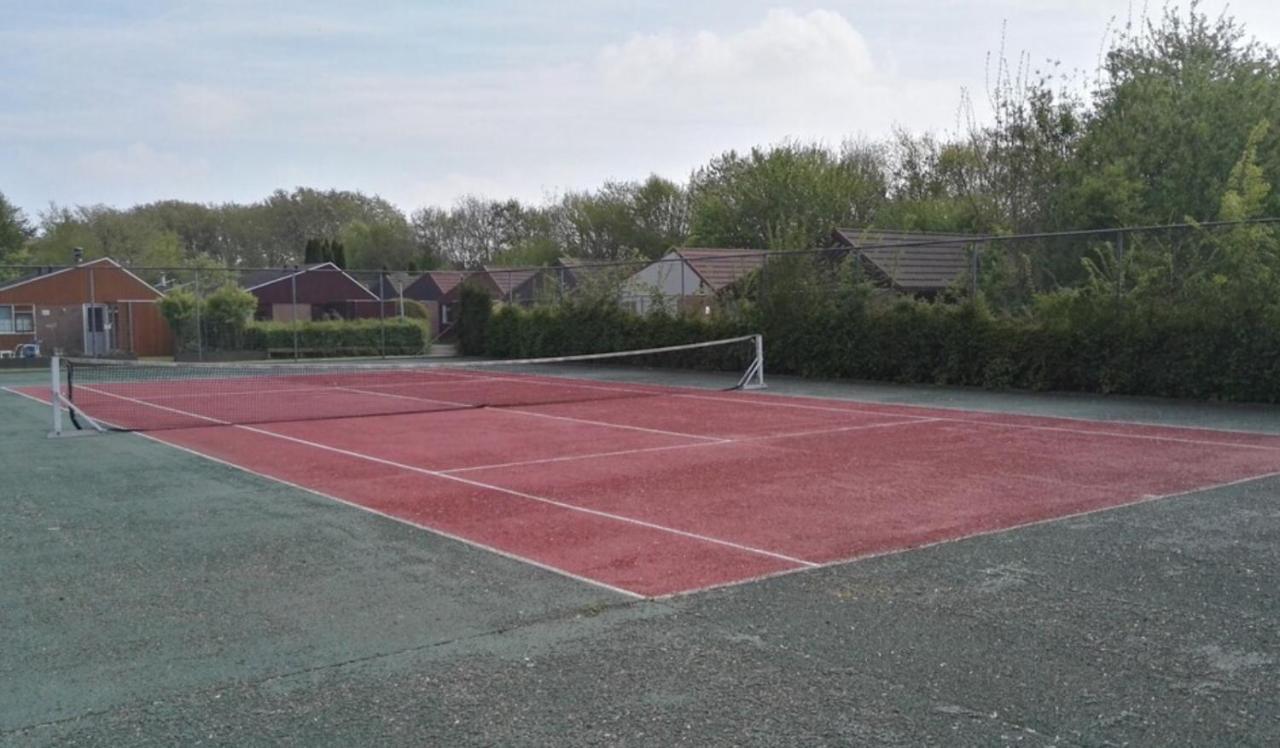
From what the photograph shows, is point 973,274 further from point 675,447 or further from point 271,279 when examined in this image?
point 271,279

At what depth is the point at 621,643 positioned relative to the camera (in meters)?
5.06

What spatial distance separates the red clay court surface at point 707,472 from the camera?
23.7 ft

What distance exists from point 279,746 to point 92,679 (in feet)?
4.34

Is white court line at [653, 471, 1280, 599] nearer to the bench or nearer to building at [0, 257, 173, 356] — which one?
the bench

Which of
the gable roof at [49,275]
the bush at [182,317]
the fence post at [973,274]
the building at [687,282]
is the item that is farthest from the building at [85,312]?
the fence post at [973,274]

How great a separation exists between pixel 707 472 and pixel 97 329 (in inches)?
1129

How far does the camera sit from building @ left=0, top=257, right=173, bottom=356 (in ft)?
105

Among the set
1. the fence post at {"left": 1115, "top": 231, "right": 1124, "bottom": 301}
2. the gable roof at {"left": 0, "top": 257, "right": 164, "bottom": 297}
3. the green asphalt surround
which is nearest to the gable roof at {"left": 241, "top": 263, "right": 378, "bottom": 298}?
the gable roof at {"left": 0, "top": 257, "right": 164, "bottom": 297}

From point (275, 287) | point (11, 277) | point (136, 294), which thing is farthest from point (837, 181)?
point (11, 277)

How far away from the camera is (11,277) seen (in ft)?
111

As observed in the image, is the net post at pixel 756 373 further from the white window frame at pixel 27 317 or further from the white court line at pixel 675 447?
the white window frame at pixel 27 317

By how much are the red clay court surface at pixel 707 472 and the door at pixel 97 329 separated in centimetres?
1711

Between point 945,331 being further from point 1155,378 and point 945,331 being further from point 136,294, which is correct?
point 136,294

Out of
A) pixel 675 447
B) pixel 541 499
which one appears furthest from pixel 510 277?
pixel 541 499
